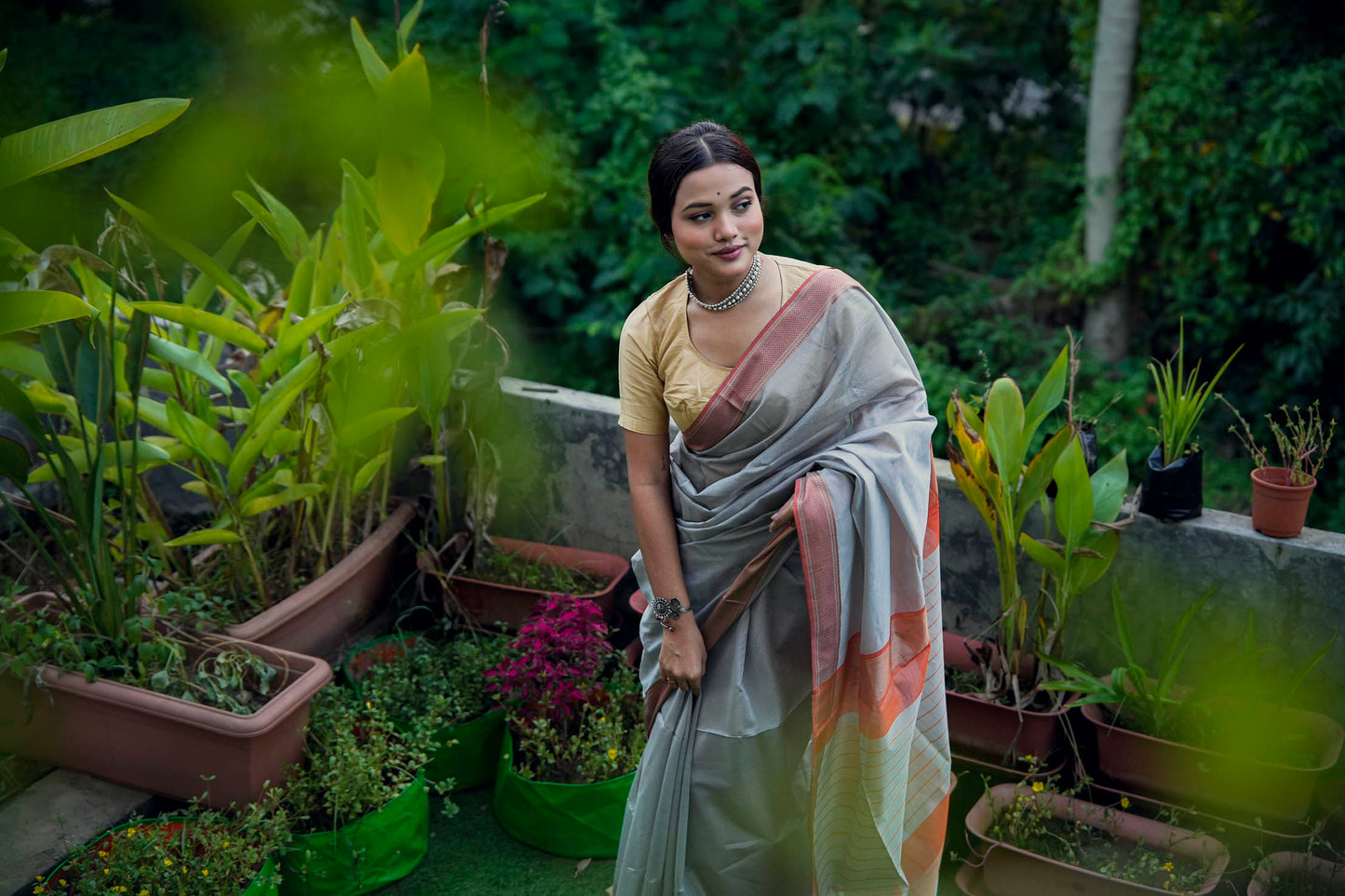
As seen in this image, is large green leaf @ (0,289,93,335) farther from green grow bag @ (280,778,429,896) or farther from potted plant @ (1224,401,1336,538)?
potted plant @ (1224,401,1336,538)

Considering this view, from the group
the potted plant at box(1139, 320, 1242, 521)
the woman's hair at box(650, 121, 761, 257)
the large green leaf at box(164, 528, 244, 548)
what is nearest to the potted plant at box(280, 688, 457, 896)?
the large green leaf at box(164, 528, 244, 548)

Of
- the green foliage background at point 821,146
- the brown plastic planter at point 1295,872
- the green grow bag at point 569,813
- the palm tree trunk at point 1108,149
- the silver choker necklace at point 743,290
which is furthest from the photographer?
the palm tree trunk at point 1108,149

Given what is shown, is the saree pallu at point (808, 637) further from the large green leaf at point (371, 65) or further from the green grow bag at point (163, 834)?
the large green leaf at point (371, 65)

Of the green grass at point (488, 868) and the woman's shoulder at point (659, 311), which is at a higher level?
the woman's shoulder at point (659, 311)

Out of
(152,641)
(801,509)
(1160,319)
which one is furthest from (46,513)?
(1160,319)

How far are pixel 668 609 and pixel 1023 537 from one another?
971 millimetres

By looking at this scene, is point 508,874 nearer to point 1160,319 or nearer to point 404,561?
point 404,561

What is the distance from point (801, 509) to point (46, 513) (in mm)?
1703

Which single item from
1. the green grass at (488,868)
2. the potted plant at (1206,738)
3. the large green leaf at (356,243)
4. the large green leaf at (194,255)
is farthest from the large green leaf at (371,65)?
the potted plant at (1206,738)

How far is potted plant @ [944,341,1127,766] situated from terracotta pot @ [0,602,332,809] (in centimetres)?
161

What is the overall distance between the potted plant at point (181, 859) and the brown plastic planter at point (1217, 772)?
76.0 inches

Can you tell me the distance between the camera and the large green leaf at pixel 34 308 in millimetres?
2068

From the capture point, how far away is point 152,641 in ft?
8.02

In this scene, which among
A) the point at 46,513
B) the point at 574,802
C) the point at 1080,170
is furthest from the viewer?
the point at 1080,170
